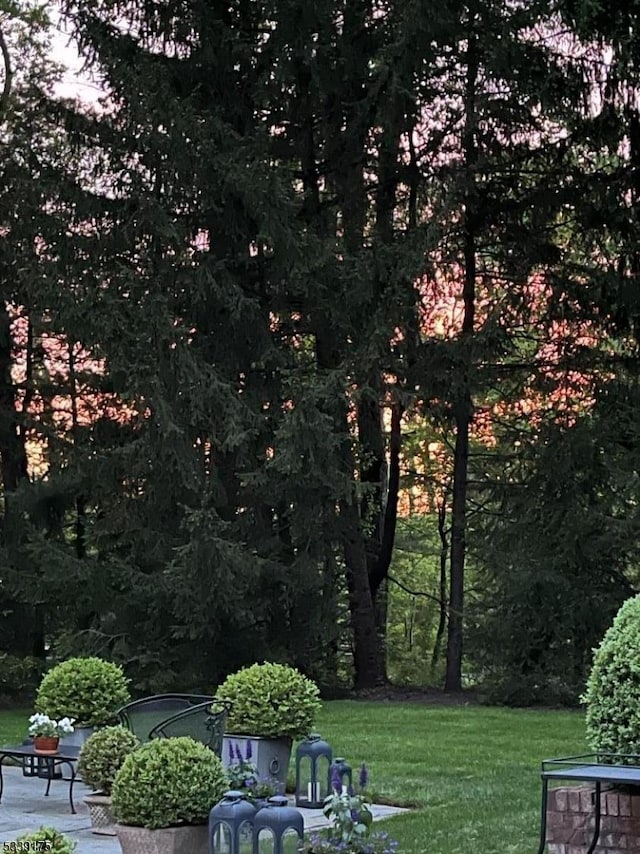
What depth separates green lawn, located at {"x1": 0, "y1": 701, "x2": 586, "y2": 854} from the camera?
6148mm

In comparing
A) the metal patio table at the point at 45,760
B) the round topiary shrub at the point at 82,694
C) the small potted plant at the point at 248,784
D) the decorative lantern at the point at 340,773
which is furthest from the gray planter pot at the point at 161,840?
the round topiary shrub at the point at 82,694

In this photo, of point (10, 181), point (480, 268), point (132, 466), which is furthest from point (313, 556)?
point (10, 181)

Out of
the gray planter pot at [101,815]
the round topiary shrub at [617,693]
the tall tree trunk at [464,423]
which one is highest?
the tall tree trunk at [464,423]

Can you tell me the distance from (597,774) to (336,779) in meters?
1.61

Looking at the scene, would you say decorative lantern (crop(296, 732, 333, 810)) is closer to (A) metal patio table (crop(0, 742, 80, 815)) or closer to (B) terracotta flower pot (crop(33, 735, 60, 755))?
(A) metal patio table (crop(0, 742, 80, 815))

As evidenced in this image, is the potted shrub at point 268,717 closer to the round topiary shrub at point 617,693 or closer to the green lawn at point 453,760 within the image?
the green lawn at point 453,760

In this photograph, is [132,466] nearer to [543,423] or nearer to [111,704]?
[543,423]

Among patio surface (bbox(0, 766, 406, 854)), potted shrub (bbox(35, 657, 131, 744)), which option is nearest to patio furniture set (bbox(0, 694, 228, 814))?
patio surface (bbox(0, 766, 406, 854))

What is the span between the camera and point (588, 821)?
528cm

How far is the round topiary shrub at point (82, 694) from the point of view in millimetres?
8188

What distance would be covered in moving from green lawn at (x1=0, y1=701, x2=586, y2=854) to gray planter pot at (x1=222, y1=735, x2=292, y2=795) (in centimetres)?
65

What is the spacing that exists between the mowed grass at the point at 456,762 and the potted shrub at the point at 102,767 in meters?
1.56

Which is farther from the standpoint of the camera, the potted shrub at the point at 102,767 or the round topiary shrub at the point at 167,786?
the potted shrub at the point at 102,767

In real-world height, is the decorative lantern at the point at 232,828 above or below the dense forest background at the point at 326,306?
below
